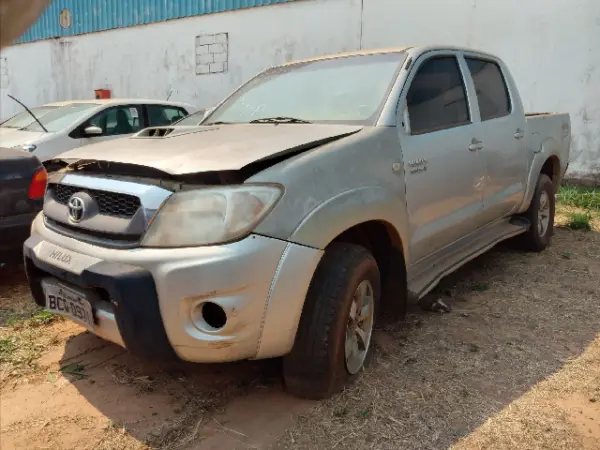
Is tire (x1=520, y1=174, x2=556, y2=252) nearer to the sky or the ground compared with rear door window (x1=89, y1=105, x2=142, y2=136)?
nearer to the ground

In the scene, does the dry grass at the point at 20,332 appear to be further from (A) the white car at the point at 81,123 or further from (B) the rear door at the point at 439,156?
(A) the white car at the point at 81,123

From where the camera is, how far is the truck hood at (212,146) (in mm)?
2266

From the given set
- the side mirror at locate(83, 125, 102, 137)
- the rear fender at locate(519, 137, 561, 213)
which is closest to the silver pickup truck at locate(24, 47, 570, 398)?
the rear fender at locate(519, 137, 561, 213)

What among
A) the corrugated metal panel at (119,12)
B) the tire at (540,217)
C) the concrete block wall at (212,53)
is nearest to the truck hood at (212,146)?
the tire at (540,217)

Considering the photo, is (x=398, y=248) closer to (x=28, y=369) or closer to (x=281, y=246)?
(x=281, y=246)

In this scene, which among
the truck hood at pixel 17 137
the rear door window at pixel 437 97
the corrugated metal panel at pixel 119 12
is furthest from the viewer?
the corrugated metal panel at pixel 119 12

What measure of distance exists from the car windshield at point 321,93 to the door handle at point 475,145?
77cm

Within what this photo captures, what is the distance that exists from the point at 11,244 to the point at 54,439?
1.92m

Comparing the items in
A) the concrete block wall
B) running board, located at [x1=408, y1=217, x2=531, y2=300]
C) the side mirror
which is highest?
the concrete block wall

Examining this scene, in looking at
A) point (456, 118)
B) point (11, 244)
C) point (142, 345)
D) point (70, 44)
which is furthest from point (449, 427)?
point (70, 44)

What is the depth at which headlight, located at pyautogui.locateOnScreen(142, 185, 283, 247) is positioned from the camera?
2.12 m

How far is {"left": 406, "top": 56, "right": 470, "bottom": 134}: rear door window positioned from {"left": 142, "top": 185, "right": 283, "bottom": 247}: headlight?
1292mm

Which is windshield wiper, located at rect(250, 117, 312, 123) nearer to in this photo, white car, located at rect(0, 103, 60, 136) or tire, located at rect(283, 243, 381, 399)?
tire, located at rect(283, 243, 381, 399)

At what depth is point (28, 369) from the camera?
279 centimetres
